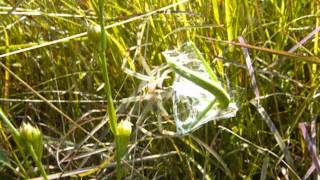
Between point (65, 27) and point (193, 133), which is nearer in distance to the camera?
point (193, 133)

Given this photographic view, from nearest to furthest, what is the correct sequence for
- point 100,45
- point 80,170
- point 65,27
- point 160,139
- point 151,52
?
point 100,45 → point 80,170 → point 160,139 → point 151,52 → point 65,27

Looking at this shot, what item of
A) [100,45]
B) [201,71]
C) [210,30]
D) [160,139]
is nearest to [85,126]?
[160,139]

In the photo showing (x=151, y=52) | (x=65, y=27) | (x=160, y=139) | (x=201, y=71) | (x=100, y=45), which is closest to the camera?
(x=100, y=45)

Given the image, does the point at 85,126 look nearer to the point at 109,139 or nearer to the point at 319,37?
the point at 109,139

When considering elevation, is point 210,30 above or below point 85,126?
above

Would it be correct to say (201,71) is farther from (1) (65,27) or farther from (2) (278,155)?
(1) (65,27)

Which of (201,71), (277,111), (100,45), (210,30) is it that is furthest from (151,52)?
(100,45)
